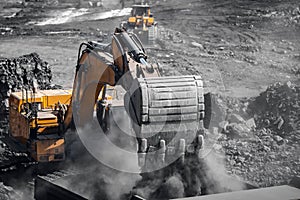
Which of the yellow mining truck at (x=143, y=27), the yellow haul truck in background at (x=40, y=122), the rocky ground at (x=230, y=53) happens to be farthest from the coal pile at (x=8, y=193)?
the yellow mining truck at (x=143, y=27)

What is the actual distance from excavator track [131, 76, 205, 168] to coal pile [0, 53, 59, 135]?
666cm

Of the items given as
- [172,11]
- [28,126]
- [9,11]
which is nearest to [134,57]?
[28,126]

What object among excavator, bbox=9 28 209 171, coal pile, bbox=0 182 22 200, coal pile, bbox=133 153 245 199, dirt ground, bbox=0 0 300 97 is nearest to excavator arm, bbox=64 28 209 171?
excavator, bbox=9 28 209 171

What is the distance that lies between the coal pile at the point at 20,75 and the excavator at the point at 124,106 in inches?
106

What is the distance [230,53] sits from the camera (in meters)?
25.7

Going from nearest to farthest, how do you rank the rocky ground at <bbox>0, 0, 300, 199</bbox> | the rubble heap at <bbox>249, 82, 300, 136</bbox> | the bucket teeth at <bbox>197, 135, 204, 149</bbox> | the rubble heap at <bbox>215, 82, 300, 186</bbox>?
the bucket teeth at <bbox>197, 135, 204, 149</bbox>
the rubble heap at <bbox>215, 82, 300, 186</bbox>
the rocky ground at <bbox>0, 0, 300, 199</bbox>
the rubble heap at <bbox>249, 82, 300, 136</bbox>

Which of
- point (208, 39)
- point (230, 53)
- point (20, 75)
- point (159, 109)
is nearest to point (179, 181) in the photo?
point (159, 109)

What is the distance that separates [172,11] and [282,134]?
71.9 ft

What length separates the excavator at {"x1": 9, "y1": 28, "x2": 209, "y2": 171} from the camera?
24.5ft

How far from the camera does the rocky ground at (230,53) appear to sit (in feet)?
43.7

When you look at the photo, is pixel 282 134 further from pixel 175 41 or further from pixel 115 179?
pixel 175 41

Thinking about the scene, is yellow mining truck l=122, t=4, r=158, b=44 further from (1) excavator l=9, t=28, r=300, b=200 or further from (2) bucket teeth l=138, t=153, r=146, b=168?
(2) bucket teeth l=138, t=153, r=146, b=168

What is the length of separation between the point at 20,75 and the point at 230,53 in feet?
42.1

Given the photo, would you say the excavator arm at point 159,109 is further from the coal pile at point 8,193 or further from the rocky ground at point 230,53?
the coal pile at point 8,193
